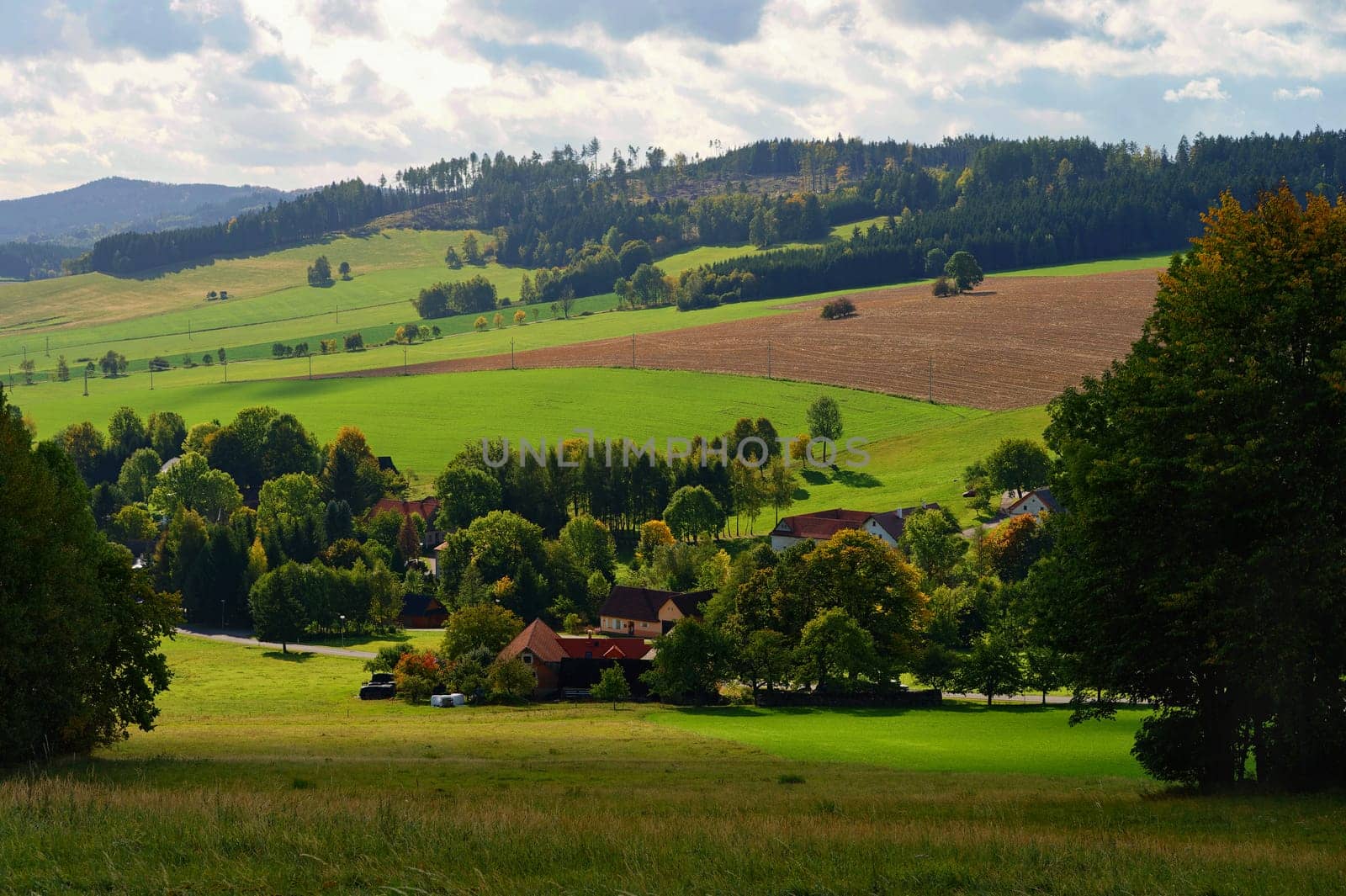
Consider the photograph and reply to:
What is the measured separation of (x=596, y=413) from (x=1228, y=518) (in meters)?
128

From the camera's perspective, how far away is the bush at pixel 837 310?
191625 millimetres

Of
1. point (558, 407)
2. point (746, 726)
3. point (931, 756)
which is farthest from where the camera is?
point (558, 407)

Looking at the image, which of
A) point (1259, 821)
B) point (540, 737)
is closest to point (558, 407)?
point (540, 737)

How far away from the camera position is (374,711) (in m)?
63.5

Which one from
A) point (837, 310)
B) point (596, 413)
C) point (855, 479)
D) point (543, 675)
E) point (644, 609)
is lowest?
point (644, 609)

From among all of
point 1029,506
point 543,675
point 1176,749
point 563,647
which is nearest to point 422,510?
point 563,647

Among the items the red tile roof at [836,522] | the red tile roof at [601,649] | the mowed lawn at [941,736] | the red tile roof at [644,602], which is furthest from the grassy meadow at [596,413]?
the mowed lawn at [941,736]

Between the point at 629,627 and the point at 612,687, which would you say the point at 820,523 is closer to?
the point at 629,627

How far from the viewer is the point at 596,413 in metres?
151

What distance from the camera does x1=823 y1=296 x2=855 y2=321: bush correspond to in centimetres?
19162

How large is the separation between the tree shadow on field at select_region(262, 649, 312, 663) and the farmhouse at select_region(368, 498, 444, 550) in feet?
136

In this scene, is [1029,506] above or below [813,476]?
below

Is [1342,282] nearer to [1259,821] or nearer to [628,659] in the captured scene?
Answer: [1259,821]

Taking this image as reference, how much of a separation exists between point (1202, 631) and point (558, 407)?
13292 cm
